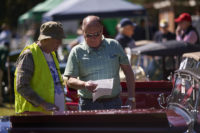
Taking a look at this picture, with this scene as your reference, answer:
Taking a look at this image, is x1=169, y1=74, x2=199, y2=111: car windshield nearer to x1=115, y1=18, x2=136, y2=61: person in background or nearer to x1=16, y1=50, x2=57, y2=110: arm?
x1=16, y1=50, x2=57, y2=110: arm

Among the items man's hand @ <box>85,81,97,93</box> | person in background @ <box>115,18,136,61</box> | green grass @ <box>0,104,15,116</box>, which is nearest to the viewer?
man's hand @ <box>85,81,97,93</box>

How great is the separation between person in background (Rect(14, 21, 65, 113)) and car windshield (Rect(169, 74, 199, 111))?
1073 millimetres

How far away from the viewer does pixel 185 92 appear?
4.70 metres

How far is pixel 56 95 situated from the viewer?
491 centimetres

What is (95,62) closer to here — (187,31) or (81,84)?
(81,84)

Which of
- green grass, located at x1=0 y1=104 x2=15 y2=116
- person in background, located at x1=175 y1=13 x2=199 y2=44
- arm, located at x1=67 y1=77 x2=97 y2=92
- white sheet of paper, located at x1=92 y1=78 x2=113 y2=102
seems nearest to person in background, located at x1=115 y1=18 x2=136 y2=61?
person in background, located at x1=175 y1=13 x2=199 y2=44

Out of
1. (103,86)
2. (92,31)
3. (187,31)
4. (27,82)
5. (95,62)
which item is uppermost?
(92,31)

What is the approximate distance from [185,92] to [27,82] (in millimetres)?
1410

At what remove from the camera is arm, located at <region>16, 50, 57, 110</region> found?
4.66 m

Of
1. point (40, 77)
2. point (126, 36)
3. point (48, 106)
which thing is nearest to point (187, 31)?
point (126, 36)

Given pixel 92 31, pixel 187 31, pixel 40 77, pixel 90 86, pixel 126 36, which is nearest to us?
pixel 40 77

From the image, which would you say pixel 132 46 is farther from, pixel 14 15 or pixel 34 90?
pixel 14 15

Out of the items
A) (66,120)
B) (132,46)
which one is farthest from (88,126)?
(132,46)

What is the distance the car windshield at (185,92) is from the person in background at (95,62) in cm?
58
